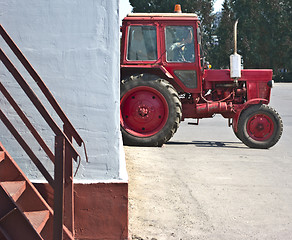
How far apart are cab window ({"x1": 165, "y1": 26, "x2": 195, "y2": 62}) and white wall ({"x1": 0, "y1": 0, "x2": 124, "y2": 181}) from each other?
20.3ft

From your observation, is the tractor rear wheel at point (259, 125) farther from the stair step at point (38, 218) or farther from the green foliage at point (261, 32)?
the green foliage at point (261, 32)

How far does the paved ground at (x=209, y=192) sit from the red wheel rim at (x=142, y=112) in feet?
1.60

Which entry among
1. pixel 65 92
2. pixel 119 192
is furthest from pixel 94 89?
pixel 119 192

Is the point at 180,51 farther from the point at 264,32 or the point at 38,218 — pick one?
the point at 264,32

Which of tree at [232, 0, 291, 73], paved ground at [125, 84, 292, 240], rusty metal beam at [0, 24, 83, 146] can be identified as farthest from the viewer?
tree at [232, 0, 291, 73]

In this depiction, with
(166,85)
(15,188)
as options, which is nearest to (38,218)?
(15,188)

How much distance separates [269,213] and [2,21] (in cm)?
326

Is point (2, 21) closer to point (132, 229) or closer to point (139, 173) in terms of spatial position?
point (132, 229)

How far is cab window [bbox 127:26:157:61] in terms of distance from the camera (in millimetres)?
10758

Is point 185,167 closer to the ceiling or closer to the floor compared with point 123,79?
closer to the floor

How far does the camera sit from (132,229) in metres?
4.99

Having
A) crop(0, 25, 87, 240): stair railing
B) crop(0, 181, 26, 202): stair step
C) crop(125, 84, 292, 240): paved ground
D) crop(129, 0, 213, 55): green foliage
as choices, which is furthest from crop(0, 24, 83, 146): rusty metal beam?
crop(129, 0, 213, 55): green foliage

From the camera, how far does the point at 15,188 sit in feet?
13.2

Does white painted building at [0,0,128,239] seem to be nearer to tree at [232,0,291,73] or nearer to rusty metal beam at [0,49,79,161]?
rusty metal beam at [0,49,79,161]
